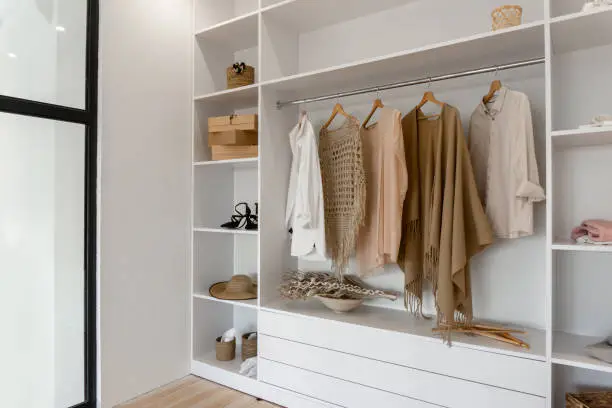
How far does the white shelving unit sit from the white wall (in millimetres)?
112

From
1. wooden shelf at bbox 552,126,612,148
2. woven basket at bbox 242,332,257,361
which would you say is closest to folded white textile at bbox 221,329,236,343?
woven basket at bbox 242,332,257,361

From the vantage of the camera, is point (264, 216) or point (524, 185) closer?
point (524, 185)

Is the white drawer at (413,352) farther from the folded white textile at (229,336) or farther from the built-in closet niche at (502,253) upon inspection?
the folded white textile at (229,336)

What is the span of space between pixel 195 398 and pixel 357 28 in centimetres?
230

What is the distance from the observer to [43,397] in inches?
79.4

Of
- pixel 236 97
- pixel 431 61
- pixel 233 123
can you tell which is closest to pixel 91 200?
pixel 233 123

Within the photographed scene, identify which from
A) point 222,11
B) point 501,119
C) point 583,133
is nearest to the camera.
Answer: point 583,133

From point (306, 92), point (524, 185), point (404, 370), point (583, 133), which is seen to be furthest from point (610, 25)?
point (404, 370)

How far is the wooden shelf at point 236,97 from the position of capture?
7.85 ft

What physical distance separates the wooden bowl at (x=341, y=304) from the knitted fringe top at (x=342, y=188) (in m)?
0.17

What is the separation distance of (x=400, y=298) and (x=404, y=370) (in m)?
0.46

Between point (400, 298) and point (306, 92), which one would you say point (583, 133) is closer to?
point (400, 298)

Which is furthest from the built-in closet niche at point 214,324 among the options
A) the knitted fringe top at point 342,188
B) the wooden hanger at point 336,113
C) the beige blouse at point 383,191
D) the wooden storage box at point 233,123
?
the wooden hanger at point 336,113

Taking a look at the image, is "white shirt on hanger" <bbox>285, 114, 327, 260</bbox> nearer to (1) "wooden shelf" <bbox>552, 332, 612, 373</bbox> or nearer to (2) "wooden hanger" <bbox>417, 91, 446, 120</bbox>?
(2) "wooden hanger" <bbox>417, 91, 446, 120</bbox>
